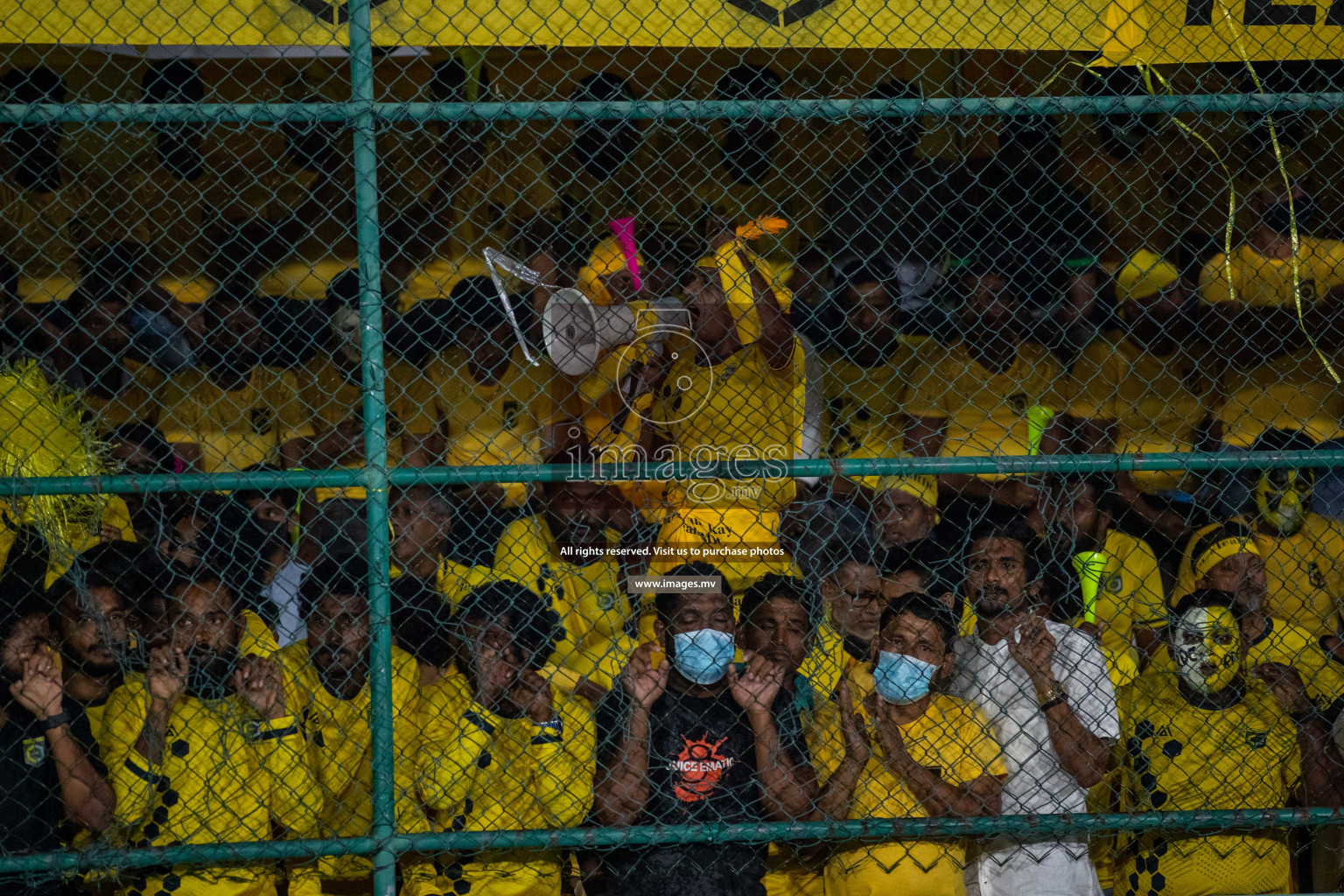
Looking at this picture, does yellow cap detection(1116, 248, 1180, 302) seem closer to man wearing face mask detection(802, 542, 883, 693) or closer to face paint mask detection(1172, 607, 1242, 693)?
face paint mask detection(1172, 607, 1242, 693)

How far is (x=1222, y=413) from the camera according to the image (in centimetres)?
430

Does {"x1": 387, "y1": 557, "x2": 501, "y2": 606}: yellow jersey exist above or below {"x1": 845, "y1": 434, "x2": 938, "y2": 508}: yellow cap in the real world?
below

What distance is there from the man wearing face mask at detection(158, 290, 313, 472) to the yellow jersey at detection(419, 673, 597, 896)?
1324 millimetres

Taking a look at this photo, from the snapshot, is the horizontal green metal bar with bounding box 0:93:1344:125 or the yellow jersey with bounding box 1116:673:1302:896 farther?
the yellow jersey with bounding box 1116:673:1302:896

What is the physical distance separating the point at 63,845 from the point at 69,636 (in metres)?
0.54

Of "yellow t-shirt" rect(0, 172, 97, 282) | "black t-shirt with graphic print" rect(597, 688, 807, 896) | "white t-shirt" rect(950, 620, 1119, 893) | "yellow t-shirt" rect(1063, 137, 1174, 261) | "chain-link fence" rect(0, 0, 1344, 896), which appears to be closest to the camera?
"chain-link fence" rect(0, 0, 1344, 896)

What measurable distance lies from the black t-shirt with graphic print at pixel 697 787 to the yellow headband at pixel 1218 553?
1480 mm

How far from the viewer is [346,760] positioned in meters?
3.34

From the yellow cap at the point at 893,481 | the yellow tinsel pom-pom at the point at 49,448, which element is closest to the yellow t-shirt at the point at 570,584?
the yellow cap at the point at 893,481

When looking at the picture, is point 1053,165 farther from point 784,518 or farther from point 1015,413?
point 784,518

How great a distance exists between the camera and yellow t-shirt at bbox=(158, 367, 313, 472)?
433 cm

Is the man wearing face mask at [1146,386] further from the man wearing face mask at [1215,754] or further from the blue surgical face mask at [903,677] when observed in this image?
the blue surgical face mask at [903,677]

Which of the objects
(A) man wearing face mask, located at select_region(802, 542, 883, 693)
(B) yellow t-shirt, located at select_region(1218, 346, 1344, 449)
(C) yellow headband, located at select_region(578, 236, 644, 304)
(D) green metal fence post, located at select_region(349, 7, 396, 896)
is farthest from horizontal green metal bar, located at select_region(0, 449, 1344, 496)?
(B) yellow t-shirt, located at select_region(1218, 346, 1344, 449)

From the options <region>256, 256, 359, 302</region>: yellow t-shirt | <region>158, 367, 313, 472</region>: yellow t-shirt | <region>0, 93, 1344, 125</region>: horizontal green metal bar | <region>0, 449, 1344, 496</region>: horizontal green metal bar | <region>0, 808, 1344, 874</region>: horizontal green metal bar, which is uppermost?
<region>256, 256, 359, 302</region>: yellow t-shirt
